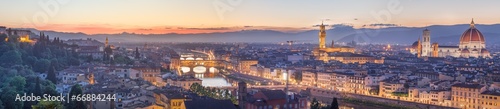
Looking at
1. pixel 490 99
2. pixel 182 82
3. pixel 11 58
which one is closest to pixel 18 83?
pixel 11 58

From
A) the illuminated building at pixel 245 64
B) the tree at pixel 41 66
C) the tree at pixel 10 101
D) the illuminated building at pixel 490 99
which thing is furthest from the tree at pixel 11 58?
the illuminated building at pixel 245 64

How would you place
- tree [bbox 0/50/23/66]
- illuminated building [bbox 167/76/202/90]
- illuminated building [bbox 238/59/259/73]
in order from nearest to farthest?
tree [bbox 0/50/23/66]
illuminated building [bbox 167/76/202/90]
illuminated building [bbox 238/59/259/73]

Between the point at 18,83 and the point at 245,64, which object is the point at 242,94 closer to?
the point at 18,83

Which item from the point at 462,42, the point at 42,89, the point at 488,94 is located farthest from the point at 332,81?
the point at 462,42

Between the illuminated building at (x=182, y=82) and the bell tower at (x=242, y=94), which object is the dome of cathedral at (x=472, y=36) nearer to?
the illuminated building at (x=182, y=82)

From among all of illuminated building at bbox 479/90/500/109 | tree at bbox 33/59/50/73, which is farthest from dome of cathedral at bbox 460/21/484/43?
tree at bbox 33/59/50/73

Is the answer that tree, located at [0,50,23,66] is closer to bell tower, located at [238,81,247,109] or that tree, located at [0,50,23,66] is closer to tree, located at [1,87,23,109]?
tree, located at [1,87,23,109]

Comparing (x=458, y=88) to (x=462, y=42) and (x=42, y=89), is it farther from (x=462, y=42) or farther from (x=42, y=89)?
(x=462, y=42)

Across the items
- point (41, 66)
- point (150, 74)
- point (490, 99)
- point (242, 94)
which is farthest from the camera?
point (150, 74)
